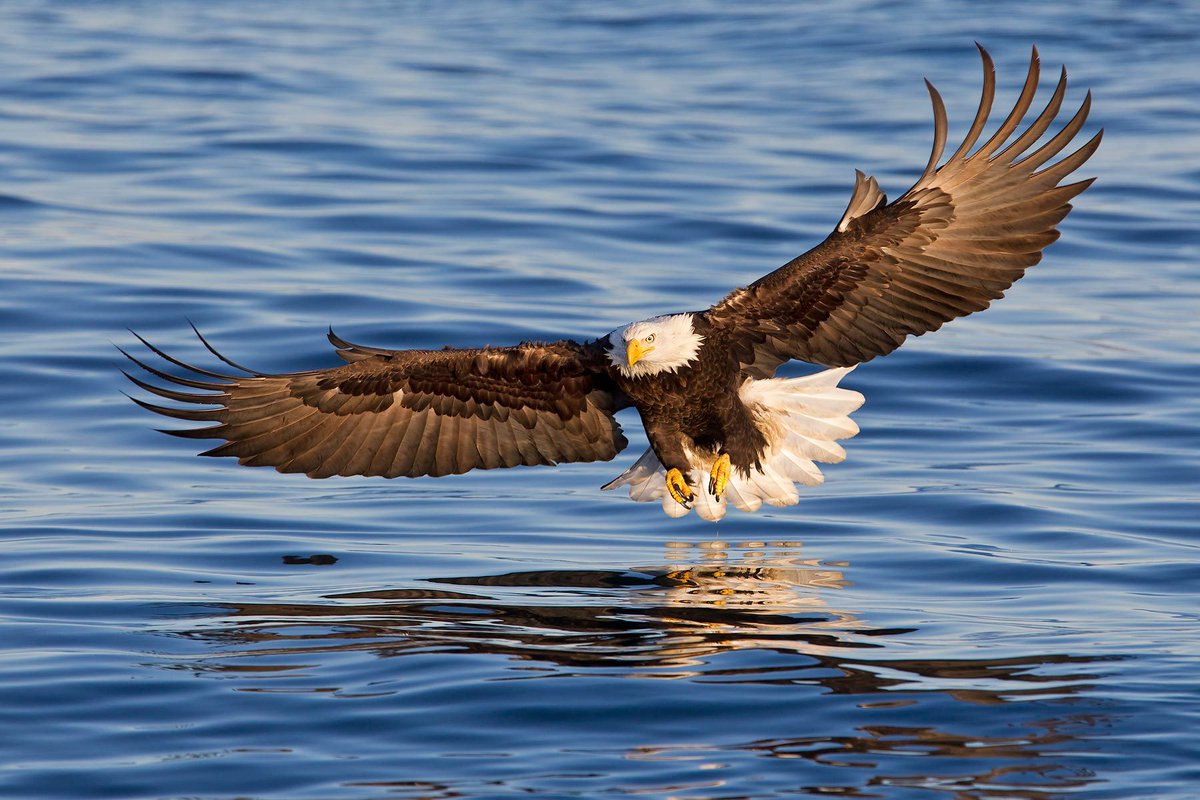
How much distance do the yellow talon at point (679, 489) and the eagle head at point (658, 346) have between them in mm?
503

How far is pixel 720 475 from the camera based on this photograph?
24.4ft

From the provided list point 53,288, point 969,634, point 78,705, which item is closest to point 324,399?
point 78,705

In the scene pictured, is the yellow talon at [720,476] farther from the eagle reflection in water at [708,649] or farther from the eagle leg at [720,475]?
the eagle reflection in water at [708,649]

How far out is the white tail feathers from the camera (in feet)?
24.5

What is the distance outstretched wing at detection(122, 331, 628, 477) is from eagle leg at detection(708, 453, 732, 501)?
0.56 meters

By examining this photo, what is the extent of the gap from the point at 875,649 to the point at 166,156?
10366mm

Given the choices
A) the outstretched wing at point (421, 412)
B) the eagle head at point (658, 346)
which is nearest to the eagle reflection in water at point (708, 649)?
the eagle head at point (658, 346)

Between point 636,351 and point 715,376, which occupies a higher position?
point 636,351

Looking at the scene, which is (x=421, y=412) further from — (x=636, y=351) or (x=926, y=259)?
(x=926, y=259)

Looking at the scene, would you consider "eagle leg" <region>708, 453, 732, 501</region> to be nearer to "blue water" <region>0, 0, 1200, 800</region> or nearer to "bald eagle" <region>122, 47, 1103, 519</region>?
"bald eagle" <region>122, 47, 1103, 519</region>

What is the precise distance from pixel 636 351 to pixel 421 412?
1217mm

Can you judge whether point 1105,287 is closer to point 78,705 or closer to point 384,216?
point 384,216

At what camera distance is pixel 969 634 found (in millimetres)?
5977

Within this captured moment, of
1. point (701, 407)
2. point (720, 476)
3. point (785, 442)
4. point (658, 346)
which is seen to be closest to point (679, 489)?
point (720, 476)
